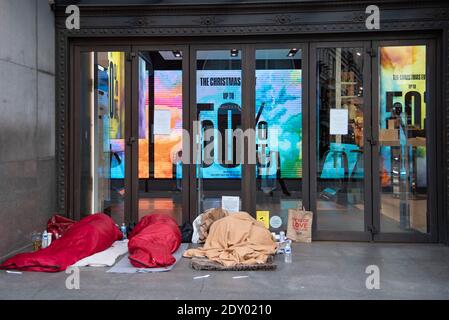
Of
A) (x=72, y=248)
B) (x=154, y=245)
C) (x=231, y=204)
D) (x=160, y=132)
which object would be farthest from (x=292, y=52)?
(x=72, y=248)

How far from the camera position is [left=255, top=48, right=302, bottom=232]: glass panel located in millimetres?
7578

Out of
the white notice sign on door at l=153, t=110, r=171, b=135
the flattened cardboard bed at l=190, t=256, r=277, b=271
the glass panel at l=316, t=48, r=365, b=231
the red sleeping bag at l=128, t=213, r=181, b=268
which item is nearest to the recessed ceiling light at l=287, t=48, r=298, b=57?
the glass panel at l=316, t=48, r=365, b=231

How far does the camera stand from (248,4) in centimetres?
732

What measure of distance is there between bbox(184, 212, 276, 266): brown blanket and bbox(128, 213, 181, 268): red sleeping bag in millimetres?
305

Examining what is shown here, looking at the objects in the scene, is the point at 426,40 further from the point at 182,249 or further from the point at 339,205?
the point at 182,249

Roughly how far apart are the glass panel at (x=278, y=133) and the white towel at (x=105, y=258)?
2.18m

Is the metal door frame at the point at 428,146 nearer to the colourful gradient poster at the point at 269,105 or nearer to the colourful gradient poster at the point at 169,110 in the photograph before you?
the colourful gradient poster at the point at 269,105

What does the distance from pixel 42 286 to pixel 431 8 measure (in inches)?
245

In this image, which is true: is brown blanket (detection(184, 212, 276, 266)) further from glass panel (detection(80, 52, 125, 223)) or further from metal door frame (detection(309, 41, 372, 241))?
glass panel (detection(80, 52, 125, 223))

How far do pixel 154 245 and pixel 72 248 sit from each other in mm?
1035

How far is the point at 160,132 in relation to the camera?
7.73 meters

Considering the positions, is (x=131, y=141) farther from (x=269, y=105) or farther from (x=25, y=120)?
(x=269, y=105)

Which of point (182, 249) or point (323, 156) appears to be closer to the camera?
point (182, 249)

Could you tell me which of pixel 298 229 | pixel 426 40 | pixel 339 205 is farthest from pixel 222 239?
pixel 426 40
